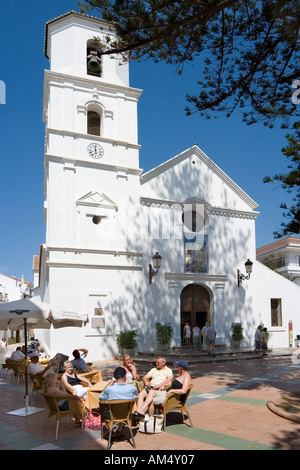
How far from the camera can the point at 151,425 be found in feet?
24.2

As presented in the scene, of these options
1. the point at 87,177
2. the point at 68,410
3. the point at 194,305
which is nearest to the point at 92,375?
the point at 68,410

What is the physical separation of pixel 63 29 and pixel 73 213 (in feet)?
30.8

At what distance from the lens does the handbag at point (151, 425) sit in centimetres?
734

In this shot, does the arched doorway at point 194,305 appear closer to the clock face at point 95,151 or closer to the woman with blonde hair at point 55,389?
the clock face at point 95,151

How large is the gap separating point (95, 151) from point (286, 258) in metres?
33.2

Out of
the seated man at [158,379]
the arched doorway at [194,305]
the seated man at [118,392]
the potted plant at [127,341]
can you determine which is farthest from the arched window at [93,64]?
the seated man at [118,392]

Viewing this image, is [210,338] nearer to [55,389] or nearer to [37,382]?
[37,382]

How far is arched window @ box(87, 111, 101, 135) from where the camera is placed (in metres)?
22.1

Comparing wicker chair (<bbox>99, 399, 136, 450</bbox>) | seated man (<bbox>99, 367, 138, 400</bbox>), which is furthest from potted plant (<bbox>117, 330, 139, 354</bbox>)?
wicker chair (<bbox>99, 399, 136, 450</bbox>)

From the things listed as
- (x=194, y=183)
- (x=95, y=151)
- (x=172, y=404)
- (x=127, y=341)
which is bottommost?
(x=127, y=341)

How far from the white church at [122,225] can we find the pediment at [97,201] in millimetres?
48

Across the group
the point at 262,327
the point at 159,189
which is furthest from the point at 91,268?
the point at 262,327

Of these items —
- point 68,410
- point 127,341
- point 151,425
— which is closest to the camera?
point 151,425

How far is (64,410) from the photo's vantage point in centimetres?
756
